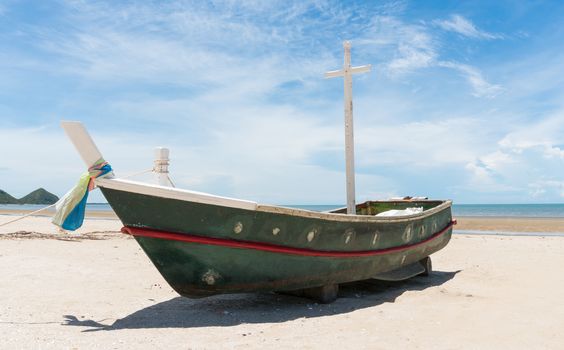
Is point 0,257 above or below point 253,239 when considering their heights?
below

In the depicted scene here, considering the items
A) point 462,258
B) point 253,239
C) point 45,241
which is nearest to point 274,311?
point 253,239

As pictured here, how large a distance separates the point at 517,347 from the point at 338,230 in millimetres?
2470

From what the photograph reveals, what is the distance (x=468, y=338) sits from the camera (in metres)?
4.67

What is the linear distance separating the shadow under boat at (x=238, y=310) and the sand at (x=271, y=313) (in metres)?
0.01

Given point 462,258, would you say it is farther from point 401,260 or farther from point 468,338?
point 468,338

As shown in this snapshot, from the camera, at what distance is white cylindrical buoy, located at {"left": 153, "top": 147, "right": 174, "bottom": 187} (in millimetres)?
6160

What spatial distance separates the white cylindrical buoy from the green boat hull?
138 centimetres

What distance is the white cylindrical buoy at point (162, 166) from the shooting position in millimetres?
6160

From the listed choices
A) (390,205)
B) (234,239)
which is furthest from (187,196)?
(390,205)

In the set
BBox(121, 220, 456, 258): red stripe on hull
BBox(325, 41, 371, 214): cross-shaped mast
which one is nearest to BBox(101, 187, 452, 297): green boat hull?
BBox(121, 220, 456, 258): red stripe on hull

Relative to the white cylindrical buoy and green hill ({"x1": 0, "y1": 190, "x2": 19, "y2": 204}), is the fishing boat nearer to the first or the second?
the white cylindrical buoy

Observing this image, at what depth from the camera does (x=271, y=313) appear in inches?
227

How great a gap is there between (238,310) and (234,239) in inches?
51.1

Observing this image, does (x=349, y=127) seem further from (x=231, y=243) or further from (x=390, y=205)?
(x=231, y=243)
